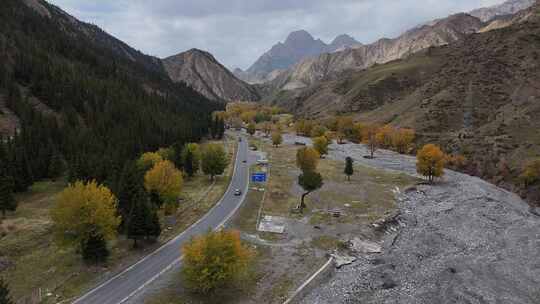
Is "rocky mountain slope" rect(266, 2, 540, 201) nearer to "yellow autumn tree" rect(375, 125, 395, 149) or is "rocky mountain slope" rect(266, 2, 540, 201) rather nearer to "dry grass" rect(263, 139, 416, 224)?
"yellow autumn tree" rect(375, 125, 395, 149)

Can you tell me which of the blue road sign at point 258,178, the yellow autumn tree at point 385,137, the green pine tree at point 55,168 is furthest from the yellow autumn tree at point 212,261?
the yellow autumn tree at point 385,137

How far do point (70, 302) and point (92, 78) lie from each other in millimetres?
164020

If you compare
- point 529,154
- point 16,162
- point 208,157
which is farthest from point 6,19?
point 529,154

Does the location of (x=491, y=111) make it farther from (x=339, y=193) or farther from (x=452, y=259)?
(x=452, y=259)

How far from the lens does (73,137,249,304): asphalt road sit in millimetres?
39688

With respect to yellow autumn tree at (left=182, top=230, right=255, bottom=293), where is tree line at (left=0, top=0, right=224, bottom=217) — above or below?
above

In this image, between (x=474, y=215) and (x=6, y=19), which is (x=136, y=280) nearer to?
(x=474, y=215)

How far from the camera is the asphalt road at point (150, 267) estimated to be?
39688mm

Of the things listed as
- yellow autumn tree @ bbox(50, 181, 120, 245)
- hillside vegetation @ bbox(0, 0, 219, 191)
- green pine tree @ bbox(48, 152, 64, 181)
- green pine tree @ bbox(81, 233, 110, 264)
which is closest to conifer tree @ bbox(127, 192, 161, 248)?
yellow autumn tree @ bbox(50, 181, 120, 245)

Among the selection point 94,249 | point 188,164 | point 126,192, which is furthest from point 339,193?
point 94,249

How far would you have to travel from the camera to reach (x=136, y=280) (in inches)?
1705

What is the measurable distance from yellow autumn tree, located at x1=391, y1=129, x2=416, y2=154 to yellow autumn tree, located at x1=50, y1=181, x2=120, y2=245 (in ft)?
405

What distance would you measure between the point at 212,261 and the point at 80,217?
786 inches

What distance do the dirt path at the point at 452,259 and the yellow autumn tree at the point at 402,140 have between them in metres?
63.1
